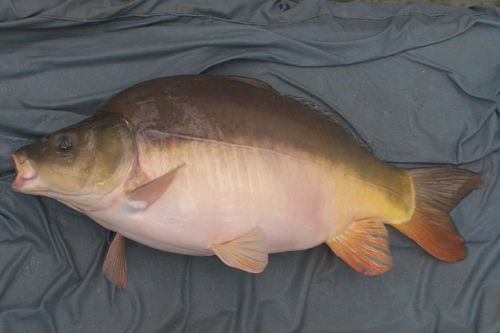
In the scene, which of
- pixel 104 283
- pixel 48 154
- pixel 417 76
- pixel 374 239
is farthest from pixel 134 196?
pixel 417 76

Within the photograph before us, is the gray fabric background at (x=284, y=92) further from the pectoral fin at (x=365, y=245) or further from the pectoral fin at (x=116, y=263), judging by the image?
the pectoral fin at (x=365, y=245)

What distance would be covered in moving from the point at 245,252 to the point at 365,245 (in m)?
0.60

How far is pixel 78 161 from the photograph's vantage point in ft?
5.49

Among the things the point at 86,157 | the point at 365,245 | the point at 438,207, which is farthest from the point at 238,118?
the point at 438,207

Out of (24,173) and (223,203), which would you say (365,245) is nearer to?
(223,203)

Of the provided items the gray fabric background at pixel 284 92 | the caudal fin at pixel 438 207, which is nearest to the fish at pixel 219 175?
the caudal fin at pixel 438 207

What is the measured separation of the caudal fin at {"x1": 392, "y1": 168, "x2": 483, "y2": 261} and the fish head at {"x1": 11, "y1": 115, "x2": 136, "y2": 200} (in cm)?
133

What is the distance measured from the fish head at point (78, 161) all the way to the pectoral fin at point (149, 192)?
0.08m

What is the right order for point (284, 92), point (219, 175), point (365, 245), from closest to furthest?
point (219, 175) → point (365, 245) → point (284, 92)

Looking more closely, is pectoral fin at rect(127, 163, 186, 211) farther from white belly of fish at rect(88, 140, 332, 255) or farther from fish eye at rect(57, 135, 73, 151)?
fish eye at rect(57, 135, 73, 151)

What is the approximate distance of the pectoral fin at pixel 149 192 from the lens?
169 centimetres

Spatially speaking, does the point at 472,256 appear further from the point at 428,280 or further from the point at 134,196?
the point at 134,196

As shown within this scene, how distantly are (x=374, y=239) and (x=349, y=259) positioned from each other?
0.15 metres

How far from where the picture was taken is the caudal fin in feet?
7.04
